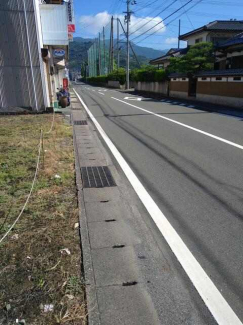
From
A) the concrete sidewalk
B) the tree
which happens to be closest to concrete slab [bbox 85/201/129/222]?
the concrete sidewalk

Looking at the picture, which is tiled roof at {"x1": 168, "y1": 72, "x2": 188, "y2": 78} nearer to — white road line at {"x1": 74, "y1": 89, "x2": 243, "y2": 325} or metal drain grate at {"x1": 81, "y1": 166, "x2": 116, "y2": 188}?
metal drain grate at {"x1": 81, "y1": 166, "x2": 116, "y2": 188}

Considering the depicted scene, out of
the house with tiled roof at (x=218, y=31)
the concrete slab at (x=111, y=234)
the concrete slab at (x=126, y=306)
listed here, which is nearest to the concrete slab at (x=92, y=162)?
the concrete slab at (x=111, y=234)

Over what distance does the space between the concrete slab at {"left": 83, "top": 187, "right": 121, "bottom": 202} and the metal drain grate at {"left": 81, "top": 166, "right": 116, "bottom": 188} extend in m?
0.21

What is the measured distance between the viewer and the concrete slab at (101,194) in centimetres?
472

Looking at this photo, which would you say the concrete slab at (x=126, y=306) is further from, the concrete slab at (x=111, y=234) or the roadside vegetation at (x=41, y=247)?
the concrete slab at (x=111, y=234)

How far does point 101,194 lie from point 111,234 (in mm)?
1377

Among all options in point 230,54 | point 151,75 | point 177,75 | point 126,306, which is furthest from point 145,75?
point 126,306

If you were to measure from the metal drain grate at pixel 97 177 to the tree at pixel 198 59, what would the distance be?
19327 mm

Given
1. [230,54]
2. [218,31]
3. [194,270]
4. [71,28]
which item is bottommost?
[194,270]

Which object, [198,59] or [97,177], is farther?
[198,59]

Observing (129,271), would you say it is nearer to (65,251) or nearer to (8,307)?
(65,251)

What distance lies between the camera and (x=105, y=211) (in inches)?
169

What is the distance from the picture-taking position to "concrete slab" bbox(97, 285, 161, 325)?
2.34 meters

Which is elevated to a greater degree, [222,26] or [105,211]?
[222,26]
